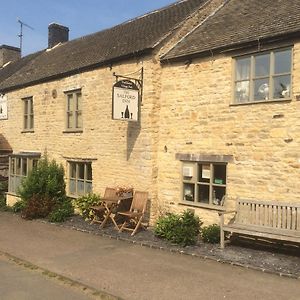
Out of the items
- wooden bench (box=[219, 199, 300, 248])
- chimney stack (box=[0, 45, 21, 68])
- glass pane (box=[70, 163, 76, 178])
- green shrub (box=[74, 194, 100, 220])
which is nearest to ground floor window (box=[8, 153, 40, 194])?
glass pane (box=[70, 163, 76, 178])

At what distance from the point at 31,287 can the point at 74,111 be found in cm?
878

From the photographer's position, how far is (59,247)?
9.81 meters

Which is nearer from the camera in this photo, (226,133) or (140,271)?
(140,271)

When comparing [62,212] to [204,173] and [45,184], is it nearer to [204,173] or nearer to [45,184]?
[45,184]

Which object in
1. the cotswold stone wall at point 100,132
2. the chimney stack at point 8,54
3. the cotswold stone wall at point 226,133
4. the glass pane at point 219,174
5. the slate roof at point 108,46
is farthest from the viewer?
the chimney stack at point 8,54

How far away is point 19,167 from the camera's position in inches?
671

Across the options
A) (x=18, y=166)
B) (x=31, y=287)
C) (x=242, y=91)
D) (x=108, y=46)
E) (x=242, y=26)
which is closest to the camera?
(x=31, y=287)

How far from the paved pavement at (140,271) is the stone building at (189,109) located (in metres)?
2.25

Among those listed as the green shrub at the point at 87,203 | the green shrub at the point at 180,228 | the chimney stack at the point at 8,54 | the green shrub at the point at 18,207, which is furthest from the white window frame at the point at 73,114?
the chimney stack at the point at 8,54

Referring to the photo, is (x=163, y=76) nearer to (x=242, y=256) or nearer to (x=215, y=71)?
A: (x=215, y=71)

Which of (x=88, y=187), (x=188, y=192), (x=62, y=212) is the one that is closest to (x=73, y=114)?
(x=88, y=187)

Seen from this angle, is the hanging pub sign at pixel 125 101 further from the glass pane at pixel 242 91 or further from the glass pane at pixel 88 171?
the glass pane at pixel 88 171

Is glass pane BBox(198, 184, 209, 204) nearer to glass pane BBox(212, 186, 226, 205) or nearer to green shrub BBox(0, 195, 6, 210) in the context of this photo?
glass pane BBox(212, 186, 226, 205)

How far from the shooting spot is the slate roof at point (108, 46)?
13010mm
